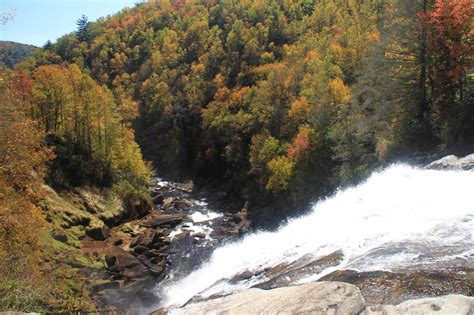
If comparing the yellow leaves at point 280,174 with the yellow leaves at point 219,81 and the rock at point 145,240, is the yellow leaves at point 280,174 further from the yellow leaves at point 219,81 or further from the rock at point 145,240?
the yellow leaves at point 219,81

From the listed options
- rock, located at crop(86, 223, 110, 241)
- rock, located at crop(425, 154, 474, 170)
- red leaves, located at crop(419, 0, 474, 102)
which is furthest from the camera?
rock, located at crop(86, 223, 110, 241)

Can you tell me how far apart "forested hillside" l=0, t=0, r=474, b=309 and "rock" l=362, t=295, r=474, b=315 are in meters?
14.9

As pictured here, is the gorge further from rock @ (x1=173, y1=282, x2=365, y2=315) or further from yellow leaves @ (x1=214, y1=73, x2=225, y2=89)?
yellow leaves @ (x1=214, y1=73, x2=225, y2=89)

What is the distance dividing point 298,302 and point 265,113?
56.9 m

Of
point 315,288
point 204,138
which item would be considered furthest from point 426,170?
point 204,138

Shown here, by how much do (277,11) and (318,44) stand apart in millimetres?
45903

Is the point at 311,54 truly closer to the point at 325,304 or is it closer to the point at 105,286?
the point at 105,286

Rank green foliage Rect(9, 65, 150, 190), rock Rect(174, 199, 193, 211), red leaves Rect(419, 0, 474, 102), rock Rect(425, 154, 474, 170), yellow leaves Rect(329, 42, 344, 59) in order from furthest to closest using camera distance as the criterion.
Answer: yellow leaves Rect(329, 42, 344, 59) < rock Rect(174, 199, 193, 211) < green foliage Rect(9, 65, 150, 190) < red leaves Rect(419, 0, 474, 102) < rock Rect(425, 154, 474, 170)

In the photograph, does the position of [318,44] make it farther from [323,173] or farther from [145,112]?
[145,112]

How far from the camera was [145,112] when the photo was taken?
120 m

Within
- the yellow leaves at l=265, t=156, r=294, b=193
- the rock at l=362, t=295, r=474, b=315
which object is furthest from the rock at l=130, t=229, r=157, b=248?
the rock at l=362, t=295, r=474, b=315

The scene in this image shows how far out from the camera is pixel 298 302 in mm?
9586

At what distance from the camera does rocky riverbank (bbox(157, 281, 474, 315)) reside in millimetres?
8648

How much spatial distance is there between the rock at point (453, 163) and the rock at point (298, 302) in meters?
16.2
